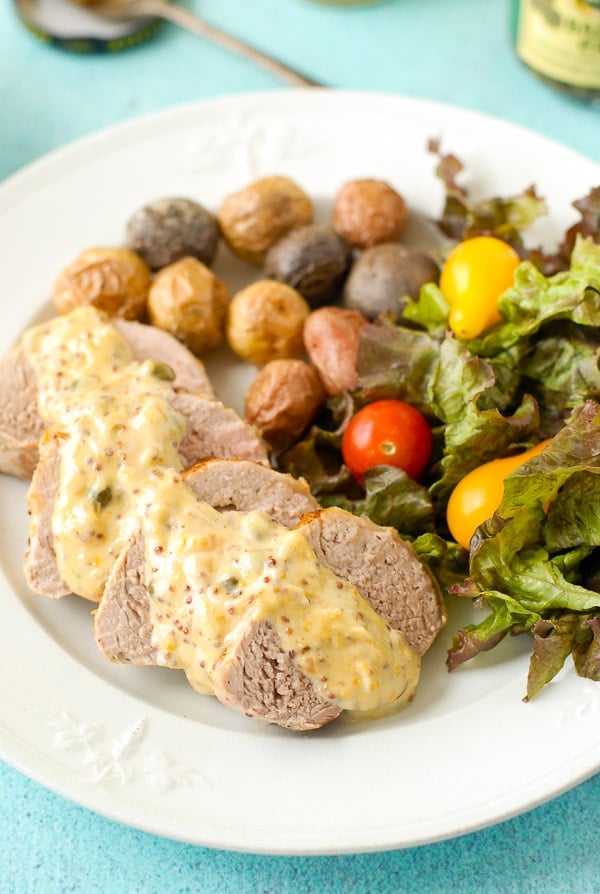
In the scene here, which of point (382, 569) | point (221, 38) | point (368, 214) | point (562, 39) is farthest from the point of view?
point (221, 38)

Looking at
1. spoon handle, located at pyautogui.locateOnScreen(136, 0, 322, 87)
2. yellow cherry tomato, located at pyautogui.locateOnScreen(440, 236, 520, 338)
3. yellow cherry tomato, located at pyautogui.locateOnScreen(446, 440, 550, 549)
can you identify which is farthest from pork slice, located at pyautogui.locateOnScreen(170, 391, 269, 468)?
spoon handle, located at pyautogui.locateOnScreen(136, 0, 322, 87)

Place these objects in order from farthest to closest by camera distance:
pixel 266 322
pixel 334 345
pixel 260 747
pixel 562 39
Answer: pixel 562 39 < pixel 266 322 < pixel 334 345 < pixel 260 747

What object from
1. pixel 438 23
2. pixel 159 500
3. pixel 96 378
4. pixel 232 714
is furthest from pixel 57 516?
pixel 438 23

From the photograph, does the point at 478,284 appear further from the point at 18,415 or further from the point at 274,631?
the point at 18,415

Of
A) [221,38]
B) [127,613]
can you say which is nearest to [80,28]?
[221,38]

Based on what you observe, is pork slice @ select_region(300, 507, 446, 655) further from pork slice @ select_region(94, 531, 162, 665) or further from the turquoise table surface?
the turquoise table surface

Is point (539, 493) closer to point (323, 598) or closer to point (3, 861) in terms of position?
point (323, 598)
